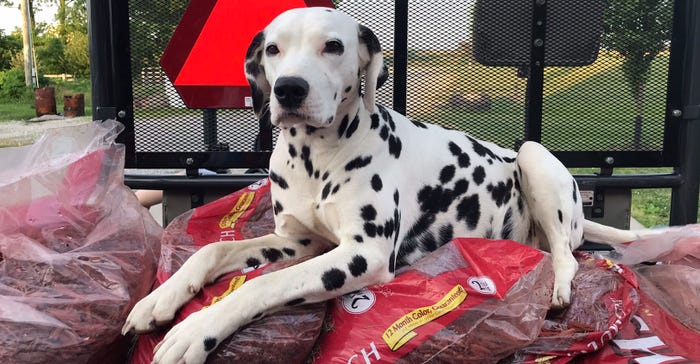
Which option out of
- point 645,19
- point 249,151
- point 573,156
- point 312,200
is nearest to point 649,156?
point 573,156

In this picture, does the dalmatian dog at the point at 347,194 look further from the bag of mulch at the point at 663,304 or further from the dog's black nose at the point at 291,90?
the bag of mulch at the point at 663,304

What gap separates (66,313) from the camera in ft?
6.65

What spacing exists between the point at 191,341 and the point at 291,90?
85 cm

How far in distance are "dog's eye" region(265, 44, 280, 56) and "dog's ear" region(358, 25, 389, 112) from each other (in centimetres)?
33

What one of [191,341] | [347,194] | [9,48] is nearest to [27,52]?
[9,48]

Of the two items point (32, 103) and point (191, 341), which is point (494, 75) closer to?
point (191, 341)

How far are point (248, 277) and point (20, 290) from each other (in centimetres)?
73

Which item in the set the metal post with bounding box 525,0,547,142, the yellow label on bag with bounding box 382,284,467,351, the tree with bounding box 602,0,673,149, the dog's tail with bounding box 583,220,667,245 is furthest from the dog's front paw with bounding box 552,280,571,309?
the tree with bounding box 602,0,673,149

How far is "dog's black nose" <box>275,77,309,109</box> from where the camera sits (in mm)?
2195

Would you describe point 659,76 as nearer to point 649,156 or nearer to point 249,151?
point 649,156

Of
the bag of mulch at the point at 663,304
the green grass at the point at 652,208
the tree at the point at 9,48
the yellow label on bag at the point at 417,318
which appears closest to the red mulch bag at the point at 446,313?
the yellow label on bag at the point at 417,318

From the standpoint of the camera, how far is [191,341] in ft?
6.42

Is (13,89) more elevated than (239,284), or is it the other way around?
(13,89)

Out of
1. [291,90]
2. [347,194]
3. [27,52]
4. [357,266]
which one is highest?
[27,52]
